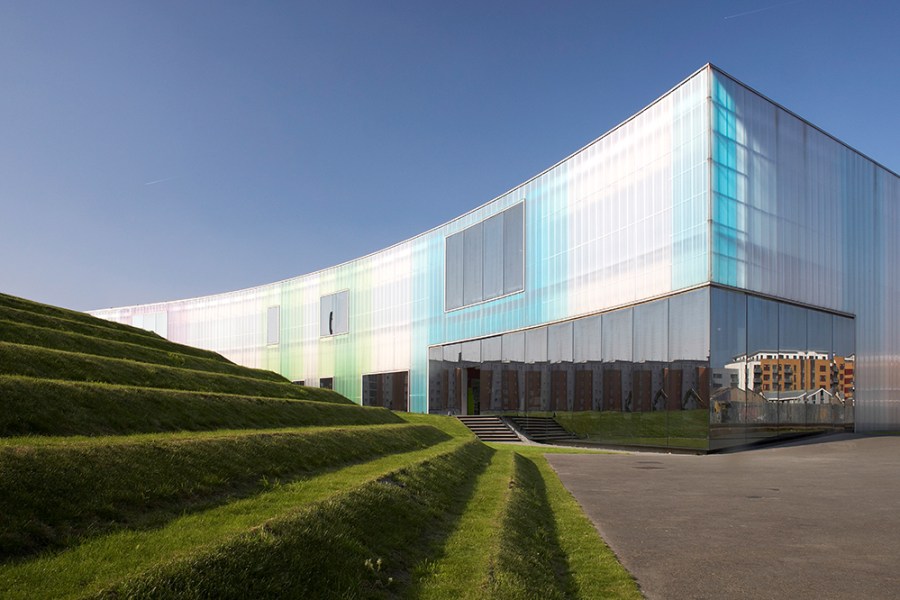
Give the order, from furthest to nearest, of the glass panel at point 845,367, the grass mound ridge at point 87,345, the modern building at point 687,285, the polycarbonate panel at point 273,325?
the polycarbonate panel at point 273,325, the glass panel at point 845,367, the modern building at point 687,285, the grass mound ridge at point 87,345

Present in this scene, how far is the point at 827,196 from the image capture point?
35688mm

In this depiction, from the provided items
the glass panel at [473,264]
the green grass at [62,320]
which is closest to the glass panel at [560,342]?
the glass panel at [473,264]

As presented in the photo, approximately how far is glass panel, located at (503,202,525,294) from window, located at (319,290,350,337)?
22.9 m

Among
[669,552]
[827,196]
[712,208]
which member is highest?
[827,196]

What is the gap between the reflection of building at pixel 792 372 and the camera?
30016 mm

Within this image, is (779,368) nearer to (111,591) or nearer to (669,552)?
(669,552)

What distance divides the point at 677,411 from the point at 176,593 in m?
27.7

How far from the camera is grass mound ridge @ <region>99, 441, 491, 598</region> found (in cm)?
579

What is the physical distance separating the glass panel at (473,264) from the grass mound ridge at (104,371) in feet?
94.1

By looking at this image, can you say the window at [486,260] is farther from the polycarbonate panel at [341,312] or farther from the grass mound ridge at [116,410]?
the grass mound ridge at [116,410]

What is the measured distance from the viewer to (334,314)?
64.9 metres

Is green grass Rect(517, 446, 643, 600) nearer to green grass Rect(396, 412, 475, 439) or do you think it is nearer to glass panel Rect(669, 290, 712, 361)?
glass panel Rect(669, 290, 712, 361)

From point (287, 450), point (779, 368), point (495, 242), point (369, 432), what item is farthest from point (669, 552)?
point (495, 242)

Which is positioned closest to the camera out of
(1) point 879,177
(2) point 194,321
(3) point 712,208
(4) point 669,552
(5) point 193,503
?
(5) point 193,503
